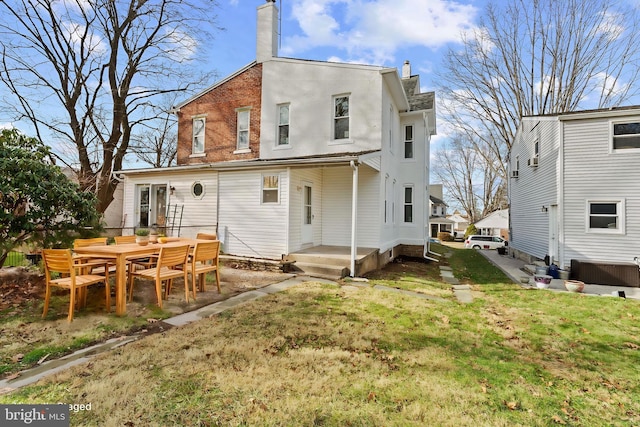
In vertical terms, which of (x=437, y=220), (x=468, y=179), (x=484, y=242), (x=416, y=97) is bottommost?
(x=484, y=242)

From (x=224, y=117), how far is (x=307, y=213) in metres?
6.87

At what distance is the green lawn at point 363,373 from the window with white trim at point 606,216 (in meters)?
6.08

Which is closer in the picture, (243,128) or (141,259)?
(141,259)

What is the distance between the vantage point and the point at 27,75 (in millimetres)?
17141

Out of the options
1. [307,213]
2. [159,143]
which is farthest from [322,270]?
[159,143]

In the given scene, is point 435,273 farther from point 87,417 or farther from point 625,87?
point 625,87

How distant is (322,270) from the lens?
29.9 ft

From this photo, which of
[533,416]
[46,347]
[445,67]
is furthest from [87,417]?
[445,67]

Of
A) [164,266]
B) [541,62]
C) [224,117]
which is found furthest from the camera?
[541,62]

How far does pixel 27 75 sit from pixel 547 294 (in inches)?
1032

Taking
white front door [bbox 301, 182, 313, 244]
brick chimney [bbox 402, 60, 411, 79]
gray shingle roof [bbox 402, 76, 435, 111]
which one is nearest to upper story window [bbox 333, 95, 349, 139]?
white front door [bbox 301, 182, 313, 244]

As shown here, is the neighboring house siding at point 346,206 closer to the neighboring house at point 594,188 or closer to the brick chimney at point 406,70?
the neighboring house at point 594,188

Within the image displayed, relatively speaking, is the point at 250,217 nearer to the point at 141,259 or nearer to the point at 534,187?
the point at 141,259

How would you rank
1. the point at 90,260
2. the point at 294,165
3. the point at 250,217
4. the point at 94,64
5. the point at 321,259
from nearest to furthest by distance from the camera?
the point at 90,260
the point at 321,259
the point at 294,165
the point at 250,217
the point at 94,64
